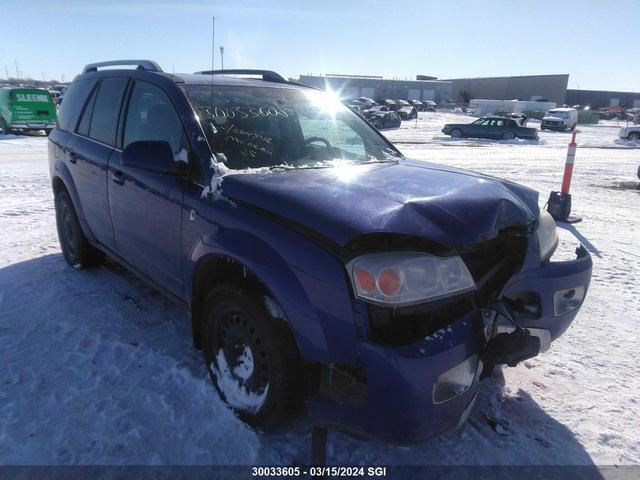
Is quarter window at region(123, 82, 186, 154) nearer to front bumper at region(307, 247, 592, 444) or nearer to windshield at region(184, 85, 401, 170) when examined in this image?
windshield at region(184, 85, 401, 170)

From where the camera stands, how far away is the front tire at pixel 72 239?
436cm

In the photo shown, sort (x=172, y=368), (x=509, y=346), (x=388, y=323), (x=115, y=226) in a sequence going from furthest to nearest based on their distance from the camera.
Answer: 1. (x=115, y=226)
2. (x=172, y=368)
3. (x=509, y=346)
4. (x=388, y=323)

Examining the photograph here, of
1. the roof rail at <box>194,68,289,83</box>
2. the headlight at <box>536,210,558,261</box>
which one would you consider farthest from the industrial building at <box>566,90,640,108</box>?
the headlight at <box>536,210,558,261</box>

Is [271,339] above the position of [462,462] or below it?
above

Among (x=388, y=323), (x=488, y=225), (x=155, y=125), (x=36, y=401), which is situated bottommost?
(x=36, y=401)

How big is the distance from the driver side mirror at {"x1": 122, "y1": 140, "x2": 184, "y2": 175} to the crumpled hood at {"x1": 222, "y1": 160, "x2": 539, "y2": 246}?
1.16 feet

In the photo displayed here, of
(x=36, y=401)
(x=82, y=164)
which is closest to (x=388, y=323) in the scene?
(x=36, y=401)

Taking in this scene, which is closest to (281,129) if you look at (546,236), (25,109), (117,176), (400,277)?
(117,176)

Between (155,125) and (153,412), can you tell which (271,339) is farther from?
(155,125)

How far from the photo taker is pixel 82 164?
3.95 meters

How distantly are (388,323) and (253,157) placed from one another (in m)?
1.41

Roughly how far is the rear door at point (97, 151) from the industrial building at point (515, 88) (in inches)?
3266

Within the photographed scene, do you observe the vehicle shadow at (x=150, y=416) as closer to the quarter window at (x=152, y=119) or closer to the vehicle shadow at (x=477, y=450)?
the vehicle shadow at (x=477, y=450)

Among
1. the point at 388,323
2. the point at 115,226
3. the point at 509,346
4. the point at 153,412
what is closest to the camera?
the point at 388,323
